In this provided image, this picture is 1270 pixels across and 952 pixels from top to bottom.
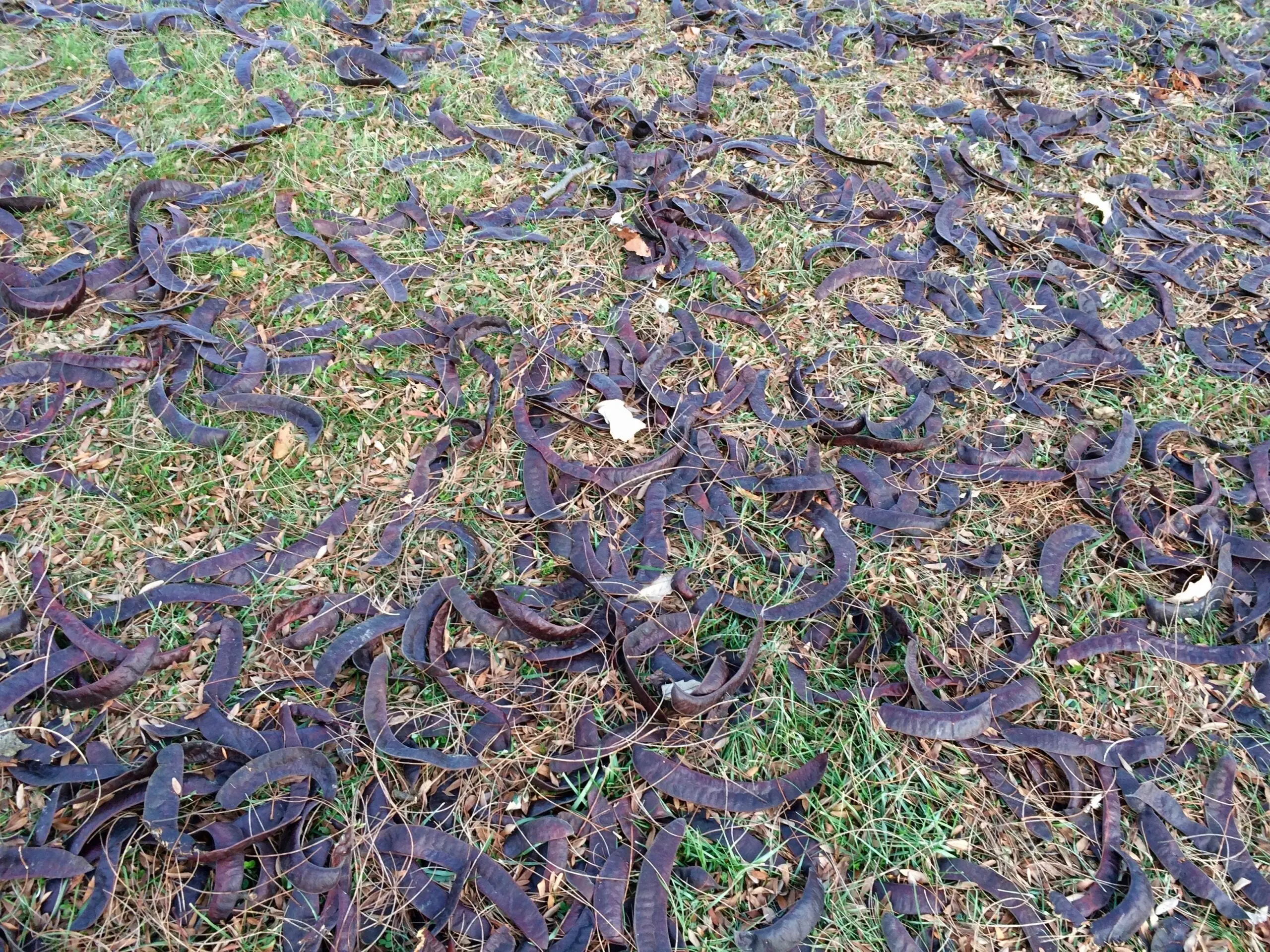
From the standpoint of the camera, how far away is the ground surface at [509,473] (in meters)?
1.96

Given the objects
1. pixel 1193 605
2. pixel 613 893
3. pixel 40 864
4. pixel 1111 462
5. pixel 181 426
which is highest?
pixel 1111 462

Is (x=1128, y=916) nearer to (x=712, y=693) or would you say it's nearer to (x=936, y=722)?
(x=936, y=722)

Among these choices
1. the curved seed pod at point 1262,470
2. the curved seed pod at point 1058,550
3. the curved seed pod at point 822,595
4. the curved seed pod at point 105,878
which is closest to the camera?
the curved seed pod at point 105,878

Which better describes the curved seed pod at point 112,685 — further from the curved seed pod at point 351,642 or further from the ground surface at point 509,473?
the curved seed pod at point 351,642

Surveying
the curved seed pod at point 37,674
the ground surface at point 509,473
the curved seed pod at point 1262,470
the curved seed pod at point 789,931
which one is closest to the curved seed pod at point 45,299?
the ground surface at point 509,473

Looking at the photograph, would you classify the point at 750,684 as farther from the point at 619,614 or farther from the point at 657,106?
the point at 657,106

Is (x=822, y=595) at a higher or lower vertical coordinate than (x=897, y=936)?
higher

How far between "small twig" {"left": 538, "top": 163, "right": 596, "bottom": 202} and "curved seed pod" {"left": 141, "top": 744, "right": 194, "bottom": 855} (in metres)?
2.47

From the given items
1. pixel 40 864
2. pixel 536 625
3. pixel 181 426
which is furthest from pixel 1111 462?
pixel 40 864

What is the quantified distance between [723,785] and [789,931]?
0.34m

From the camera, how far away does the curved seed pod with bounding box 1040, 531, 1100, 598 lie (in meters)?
2.48

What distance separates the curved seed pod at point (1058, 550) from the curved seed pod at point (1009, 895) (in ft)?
2.88

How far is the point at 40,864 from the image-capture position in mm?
1809

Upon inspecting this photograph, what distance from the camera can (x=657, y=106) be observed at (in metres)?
3.94
